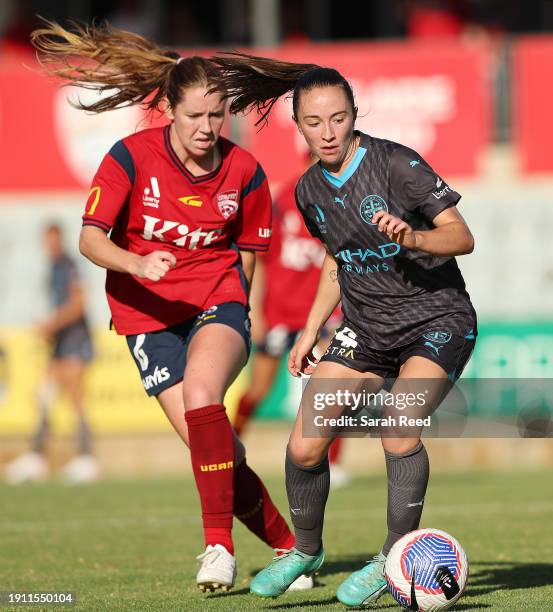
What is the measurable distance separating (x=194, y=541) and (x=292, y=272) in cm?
324

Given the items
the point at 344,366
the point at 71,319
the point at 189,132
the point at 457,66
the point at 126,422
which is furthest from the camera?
the point at 457,66

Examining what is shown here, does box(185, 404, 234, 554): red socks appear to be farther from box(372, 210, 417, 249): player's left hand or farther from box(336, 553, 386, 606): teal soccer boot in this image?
box(372, 210, 417, 249): player's left hand

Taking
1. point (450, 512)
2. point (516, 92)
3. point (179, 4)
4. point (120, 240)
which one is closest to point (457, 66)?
point (516, 92)

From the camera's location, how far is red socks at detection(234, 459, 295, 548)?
19.1 feet

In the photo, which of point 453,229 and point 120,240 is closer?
point 453,229

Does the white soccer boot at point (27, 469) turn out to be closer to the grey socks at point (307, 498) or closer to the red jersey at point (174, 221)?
the red jersey at point (174, 221)

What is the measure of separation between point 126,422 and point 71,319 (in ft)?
→ 4.86

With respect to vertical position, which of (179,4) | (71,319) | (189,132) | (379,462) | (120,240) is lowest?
(379,462)

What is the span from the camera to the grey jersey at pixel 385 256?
506 cm

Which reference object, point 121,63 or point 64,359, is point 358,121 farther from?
point 121,63

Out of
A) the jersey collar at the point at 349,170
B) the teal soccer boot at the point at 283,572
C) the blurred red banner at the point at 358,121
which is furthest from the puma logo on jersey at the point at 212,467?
the blurred red banner at the point at 358,121

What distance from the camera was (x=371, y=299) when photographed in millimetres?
5199

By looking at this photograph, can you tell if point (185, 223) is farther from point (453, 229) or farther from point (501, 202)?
point (501, 202)

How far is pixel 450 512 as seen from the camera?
888 centimetres
